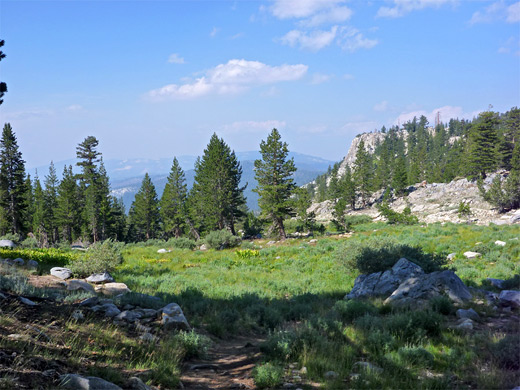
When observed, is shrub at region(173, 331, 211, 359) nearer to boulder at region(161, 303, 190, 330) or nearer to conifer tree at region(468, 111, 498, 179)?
boulder at region(161, 303, 190, 330)

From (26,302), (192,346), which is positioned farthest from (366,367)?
(26,302)

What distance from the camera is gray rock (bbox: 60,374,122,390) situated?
3798 mm

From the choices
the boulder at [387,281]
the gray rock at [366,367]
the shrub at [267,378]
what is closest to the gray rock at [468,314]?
the boulder at [387,281]

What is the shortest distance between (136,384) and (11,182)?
173 ft

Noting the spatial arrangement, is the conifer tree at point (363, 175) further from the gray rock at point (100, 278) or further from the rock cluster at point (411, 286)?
the gray rock at point (100, 278)

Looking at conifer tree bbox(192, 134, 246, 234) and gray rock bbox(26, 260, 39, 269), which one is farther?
conifer tree bbox(192, 134, 246, 234)

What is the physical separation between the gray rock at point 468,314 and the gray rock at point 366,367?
344 centimetres

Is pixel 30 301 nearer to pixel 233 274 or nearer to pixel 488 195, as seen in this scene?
pixel 233 274

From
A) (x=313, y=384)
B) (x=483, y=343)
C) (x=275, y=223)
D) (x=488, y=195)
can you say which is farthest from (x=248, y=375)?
(x=488, y=195)

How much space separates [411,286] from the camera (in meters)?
8.89

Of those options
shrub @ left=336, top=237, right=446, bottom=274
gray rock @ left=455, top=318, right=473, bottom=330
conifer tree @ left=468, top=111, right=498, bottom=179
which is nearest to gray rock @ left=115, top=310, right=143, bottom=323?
gray rock @ left=455, top=318, right=473, bottom=330

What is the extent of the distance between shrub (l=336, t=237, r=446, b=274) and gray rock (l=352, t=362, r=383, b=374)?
23.9 ft

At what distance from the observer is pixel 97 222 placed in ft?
186

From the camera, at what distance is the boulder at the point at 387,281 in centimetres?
1005
